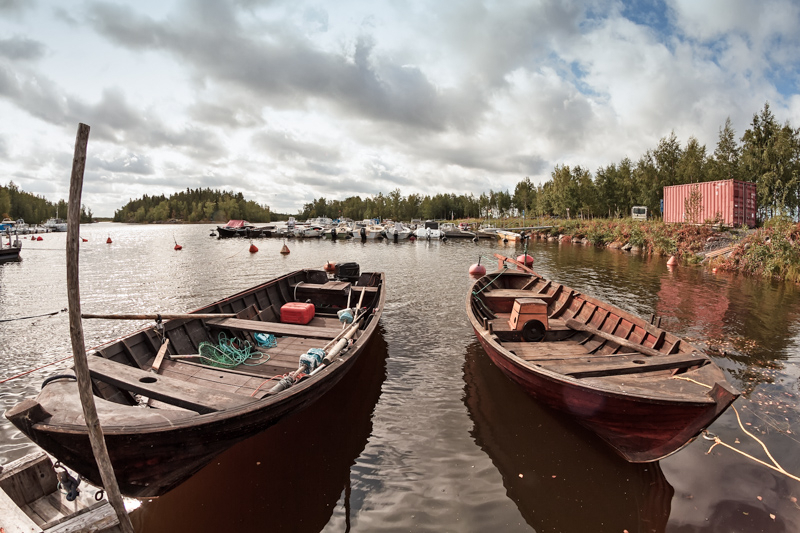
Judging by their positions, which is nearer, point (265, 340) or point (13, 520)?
point (13, 520)

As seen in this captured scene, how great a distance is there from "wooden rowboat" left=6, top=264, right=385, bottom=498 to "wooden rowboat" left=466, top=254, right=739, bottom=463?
3.14 meters

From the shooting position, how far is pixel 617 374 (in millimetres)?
5770

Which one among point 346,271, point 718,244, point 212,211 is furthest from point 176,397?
point 212,211

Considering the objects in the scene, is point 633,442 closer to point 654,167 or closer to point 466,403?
point 466,403

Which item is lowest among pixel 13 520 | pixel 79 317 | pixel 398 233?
pixel 13 520

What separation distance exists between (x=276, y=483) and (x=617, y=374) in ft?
17.3

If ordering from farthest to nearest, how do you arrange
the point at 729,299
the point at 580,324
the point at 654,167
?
the point at 654,167 < the point at 729,299 < the point at 580,324

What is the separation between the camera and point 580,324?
27.8ft

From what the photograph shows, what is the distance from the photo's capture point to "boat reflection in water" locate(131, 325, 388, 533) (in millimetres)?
4480

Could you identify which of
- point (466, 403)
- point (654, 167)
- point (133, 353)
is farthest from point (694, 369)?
point (654, 167)

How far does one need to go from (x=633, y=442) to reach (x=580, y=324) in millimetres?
3772

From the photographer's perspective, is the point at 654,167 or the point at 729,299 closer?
the point at 729,299

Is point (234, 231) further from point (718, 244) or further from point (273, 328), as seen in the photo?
point (718, 244)

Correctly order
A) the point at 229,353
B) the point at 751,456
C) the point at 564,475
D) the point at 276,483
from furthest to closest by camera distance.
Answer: the point at 229,353 → the point at 751,456 → the point at 564,475 → the point at 276,483
